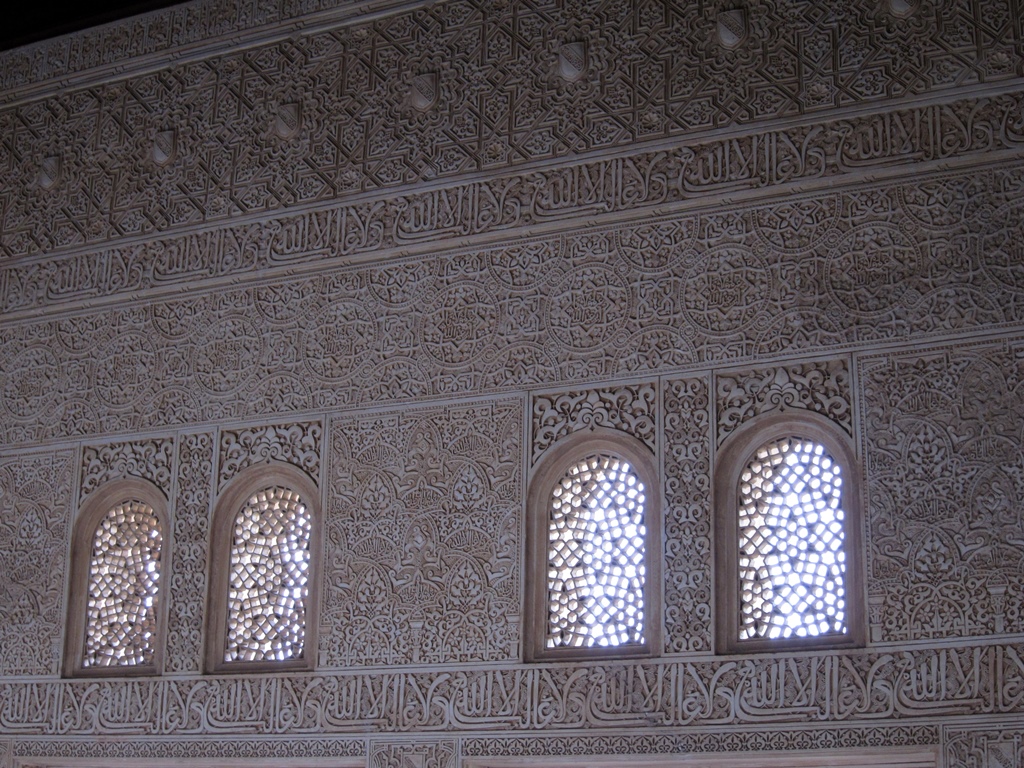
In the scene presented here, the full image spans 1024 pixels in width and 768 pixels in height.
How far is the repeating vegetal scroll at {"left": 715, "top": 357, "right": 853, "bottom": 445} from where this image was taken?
453cm

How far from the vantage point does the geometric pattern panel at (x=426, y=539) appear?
4.82m

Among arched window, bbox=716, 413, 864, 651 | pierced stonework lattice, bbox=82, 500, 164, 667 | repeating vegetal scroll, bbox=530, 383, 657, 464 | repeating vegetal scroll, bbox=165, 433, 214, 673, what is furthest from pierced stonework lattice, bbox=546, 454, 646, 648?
pierced stonework lattice, bbox=82, 500, 164, 667

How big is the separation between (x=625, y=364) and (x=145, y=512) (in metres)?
1.97

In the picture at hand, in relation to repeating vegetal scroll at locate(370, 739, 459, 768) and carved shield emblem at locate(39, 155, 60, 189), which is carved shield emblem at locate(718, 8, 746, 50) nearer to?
repeating vegetal scroll at locate(370, 739, 459, 768)

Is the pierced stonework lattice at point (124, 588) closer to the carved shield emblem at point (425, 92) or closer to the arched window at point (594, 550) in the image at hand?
the arched window at point (594, 550)

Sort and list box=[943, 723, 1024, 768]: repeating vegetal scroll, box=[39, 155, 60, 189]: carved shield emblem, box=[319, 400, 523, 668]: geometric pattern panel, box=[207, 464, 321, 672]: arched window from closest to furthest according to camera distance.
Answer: box=[943, 723, 1024, 768]: repeating vegetal scroll < box=[319, 400, 523, 668]: geometric pattern panel < box=[207, 464, 321, 672]: arched window < box=[39, 155, 60, 189]: carved shield emblem

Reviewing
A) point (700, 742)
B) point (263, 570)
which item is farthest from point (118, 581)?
point (700, 742)

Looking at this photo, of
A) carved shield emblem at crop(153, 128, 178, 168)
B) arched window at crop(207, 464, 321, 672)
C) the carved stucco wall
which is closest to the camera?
the carved stucco wall

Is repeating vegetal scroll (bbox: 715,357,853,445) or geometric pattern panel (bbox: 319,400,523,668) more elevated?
repeating vegetal scroll (bbox: 715,357,853,445)

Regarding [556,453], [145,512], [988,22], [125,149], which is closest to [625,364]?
[556,453]

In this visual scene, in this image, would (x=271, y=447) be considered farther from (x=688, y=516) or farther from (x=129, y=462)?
(x=688, y=516)

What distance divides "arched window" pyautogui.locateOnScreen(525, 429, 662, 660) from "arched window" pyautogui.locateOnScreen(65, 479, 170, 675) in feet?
4.84

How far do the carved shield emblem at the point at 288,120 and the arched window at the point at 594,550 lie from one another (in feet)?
5.66

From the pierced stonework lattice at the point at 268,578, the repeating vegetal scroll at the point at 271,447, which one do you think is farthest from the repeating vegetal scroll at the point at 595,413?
the pierced stonework lattice at the point at 268,578
